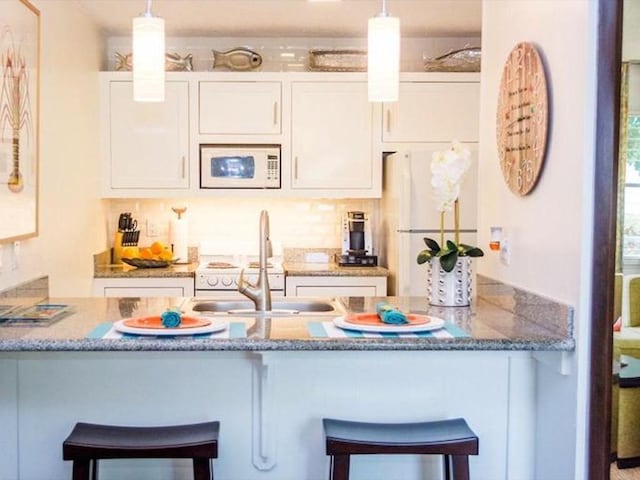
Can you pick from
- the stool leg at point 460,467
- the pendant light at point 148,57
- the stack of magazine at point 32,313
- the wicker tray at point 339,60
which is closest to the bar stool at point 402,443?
the stool leg at point 460,467

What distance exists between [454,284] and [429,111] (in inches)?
80.4

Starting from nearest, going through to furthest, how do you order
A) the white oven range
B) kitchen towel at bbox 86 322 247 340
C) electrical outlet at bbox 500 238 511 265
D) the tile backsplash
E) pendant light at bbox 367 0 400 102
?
A: kitchen towel at bbox 86 322 247 340 < pendant light at bbox 367 0 400 102 < electrical outlet at bbox 500 238 511 265 < the white oven range < the tile backsplash

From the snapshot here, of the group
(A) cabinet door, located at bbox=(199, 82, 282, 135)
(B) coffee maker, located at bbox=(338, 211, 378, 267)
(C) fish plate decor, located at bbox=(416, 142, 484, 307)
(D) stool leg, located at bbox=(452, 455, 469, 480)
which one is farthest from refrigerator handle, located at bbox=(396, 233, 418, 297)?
(D) stool leg, located at bbox=(452, 455, 469, 480)

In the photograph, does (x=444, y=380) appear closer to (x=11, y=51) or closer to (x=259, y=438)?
(x=259, y=438)

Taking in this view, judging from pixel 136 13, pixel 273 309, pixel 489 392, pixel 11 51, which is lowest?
pixel 489 392

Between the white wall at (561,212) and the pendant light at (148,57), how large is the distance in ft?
3.87

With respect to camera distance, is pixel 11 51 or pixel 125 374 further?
pixel 11 51

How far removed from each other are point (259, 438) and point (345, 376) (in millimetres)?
337

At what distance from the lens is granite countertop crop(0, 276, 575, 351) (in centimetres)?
196

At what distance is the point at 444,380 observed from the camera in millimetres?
2277

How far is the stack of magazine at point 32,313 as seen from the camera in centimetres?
224

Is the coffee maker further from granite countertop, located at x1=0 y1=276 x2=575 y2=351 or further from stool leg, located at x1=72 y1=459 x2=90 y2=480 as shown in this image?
stool leg, located at x1=72 y1=459 x2=90 y2=480

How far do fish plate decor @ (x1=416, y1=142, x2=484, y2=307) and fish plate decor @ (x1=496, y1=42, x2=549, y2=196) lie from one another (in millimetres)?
159

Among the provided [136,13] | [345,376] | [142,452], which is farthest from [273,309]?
[136,13]
